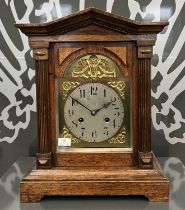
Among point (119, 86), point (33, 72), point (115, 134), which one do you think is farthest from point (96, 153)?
point (33, 72)

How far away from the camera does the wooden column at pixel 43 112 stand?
34.5 inches

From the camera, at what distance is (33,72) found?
1237 millimetres

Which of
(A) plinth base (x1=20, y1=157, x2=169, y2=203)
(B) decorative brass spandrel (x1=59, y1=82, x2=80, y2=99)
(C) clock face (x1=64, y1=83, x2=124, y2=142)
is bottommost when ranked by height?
(A) plinth base (x1=20, y1=157, x2=169, y2=203)

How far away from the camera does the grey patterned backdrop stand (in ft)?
3.95

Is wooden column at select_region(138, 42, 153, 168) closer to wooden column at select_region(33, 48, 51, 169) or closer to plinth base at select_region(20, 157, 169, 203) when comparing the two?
plinth base at select_region(20, 157, 169, 203)

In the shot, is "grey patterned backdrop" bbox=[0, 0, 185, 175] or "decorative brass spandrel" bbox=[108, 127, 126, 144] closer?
"decorative brass spandrel" bbox=[108, 127, 126, 144]

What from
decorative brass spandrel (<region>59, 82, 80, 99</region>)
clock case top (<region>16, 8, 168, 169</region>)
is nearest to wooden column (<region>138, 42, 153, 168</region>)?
clock case top (<region>16, 8, 168, 169</region>)

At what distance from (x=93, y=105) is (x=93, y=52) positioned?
0.41 feet

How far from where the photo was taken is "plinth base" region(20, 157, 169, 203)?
0.86m

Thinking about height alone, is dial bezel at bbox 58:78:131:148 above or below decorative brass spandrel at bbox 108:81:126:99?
below

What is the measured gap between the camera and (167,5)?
120 cm

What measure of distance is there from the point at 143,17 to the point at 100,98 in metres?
0.43

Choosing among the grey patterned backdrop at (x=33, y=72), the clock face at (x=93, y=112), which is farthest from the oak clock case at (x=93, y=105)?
the grey patterned backdrop at (x=33, y=72)

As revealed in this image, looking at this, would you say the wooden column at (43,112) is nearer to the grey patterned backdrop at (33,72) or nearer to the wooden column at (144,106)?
the wooden column at (144,106)
